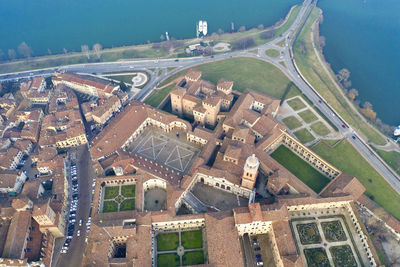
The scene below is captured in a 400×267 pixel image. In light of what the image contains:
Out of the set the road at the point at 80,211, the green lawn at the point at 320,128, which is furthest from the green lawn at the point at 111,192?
the green lawn at the point at 320,128

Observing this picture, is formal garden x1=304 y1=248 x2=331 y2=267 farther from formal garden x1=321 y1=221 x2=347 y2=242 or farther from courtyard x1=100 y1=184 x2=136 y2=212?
courtyard x1=100 y1=184 x2=136 y2=212

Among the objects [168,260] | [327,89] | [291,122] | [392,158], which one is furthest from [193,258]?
[327,89]

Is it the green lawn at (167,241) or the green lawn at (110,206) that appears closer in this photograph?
the green lawn at (167,241)

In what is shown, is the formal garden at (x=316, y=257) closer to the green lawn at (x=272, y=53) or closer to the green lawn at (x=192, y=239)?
the green lawn at (x=192, y=239)

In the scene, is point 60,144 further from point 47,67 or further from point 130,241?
point 47,67

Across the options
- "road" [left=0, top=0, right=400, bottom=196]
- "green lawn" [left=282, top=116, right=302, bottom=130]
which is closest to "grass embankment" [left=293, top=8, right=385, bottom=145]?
"road" [left=0, top=0, right=400, bottom=196]
